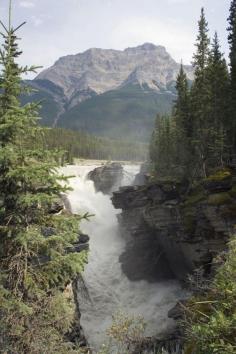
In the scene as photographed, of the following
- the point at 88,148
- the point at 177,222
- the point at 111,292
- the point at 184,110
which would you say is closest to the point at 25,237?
the point at 177,222

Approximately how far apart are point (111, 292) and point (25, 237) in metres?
33.2

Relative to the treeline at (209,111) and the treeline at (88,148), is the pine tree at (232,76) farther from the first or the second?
the treeline at (88,148)

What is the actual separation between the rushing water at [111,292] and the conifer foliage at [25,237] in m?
17.6

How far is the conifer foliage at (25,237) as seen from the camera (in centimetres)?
1324

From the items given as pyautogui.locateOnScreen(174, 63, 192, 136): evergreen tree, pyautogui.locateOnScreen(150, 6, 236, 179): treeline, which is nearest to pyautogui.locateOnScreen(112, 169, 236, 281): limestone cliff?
pyautogui.locateOnScreen(150, 6, 236, 179): treeline

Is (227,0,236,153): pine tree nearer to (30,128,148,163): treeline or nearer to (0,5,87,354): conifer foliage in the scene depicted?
(0,5,87,354): conifer foliage

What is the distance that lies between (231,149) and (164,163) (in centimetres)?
2162

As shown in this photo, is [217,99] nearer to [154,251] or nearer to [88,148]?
[154,251]

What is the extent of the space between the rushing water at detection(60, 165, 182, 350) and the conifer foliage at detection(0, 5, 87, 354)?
57.6 ft

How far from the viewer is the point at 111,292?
4497cm

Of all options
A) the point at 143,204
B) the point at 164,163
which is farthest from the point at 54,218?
the point at 164,163

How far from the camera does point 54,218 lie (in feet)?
49.0

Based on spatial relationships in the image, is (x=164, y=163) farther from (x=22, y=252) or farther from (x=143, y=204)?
(x=22, y=252)

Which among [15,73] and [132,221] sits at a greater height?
[15,73]
